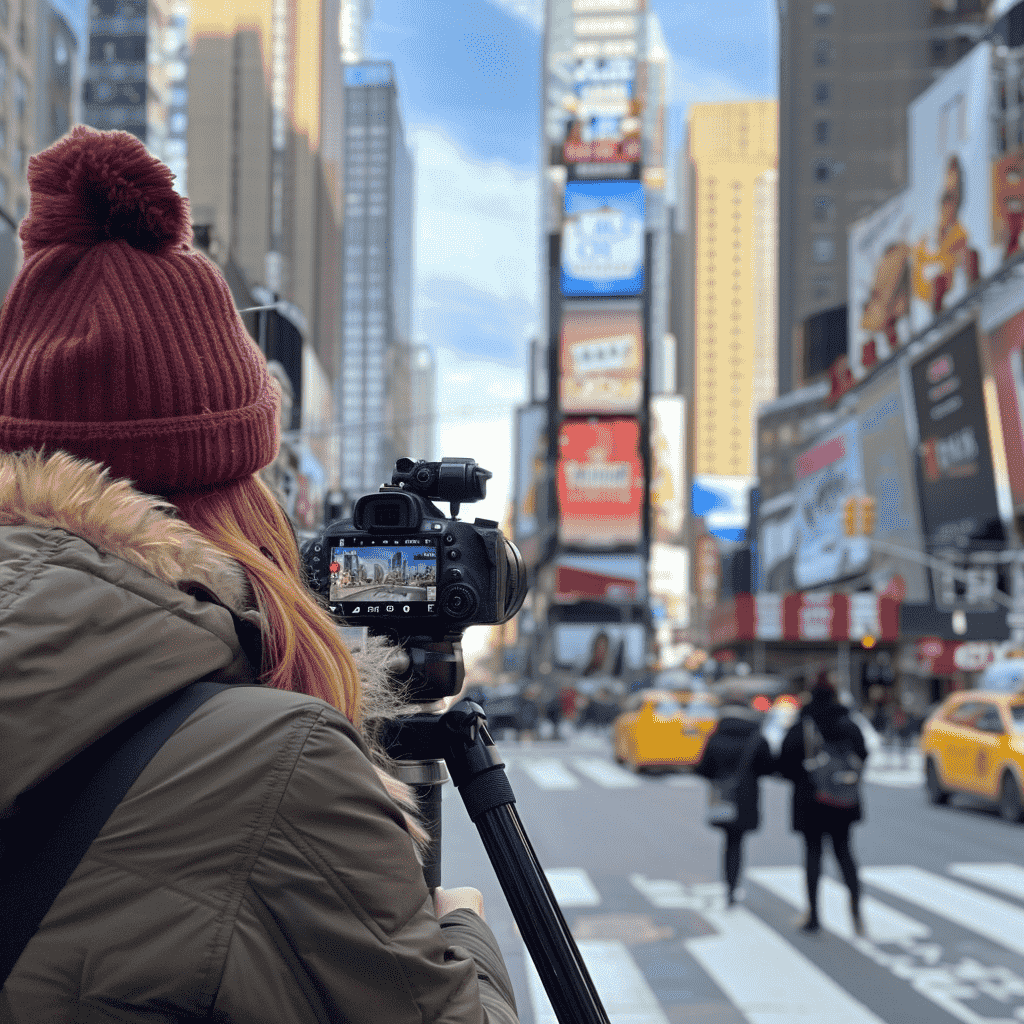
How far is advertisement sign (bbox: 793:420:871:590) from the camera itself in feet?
207

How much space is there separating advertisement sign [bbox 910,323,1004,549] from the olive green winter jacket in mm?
43218

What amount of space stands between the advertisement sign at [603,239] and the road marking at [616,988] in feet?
225

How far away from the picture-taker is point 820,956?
290 inches

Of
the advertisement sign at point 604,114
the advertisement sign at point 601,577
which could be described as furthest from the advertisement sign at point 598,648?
the advertisement sign at point 604,114

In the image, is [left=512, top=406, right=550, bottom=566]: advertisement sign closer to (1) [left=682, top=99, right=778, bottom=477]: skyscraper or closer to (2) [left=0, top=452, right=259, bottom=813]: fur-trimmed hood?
(1) [left=682, top=99, right=778, bottom=477]: skyscraper

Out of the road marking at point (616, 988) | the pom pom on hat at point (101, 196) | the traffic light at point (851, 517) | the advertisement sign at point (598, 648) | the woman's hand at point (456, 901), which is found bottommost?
the advertisement sign at point (598, 648)

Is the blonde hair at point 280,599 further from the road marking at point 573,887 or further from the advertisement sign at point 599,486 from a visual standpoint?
the advertisement sign at point 599,486

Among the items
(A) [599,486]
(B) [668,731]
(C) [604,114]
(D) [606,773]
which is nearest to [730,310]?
(C) [604,114]

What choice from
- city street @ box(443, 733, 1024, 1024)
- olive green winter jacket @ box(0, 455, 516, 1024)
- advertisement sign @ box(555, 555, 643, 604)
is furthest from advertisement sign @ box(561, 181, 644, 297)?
olive green winter jacket @ box(0, 455, 516, 1024)

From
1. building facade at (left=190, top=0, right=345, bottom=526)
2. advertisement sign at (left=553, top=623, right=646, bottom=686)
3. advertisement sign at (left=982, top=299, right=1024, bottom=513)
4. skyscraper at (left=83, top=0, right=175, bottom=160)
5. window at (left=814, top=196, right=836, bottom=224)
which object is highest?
window at (left=814, top=196, right=836, bottom=224)

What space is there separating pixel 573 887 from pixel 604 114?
76282 millimetres

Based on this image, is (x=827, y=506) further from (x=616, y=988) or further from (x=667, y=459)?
(x=616, y=988)

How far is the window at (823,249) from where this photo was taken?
101 m

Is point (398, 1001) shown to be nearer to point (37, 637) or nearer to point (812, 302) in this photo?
point (37, 637)
